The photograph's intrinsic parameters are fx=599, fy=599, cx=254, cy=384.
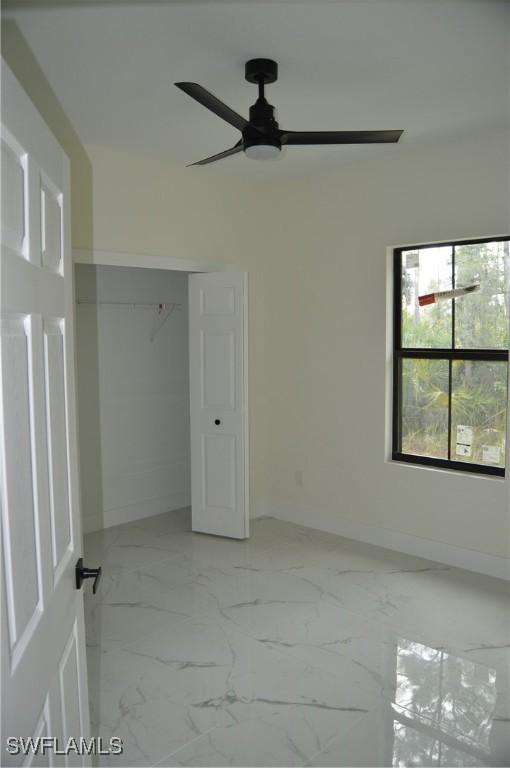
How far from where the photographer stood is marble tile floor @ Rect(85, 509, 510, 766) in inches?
97.5

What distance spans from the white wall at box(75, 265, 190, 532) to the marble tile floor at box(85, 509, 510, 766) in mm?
822

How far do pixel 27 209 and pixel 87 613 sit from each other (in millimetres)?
2903

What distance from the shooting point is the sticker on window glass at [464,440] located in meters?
4.27

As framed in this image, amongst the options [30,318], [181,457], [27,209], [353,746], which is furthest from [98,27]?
[181,457]

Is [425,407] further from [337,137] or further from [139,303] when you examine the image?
[139,303]

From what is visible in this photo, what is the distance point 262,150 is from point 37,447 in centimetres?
201

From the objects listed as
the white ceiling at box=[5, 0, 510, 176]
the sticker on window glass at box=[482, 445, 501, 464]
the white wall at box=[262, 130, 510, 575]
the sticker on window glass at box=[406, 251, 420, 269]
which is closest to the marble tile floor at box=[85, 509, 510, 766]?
the white wall at box=[262, 130, 510, 575]

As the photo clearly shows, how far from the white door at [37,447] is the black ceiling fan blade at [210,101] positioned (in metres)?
0.91

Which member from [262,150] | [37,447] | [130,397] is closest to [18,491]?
[37,447]

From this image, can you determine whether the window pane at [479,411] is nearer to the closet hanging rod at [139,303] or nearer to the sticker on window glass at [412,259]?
the sticker on window glass at [412,259]

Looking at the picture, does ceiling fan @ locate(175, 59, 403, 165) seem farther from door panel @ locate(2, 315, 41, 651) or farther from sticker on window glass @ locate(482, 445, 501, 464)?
sticker on window glass @ locate(482, 445, 501, 464)

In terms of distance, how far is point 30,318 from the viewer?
132 cm

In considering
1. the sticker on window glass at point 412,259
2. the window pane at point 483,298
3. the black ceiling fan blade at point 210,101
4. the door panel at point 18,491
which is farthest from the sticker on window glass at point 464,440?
the door panel at point 18,491

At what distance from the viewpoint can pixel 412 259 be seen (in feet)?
15.0
